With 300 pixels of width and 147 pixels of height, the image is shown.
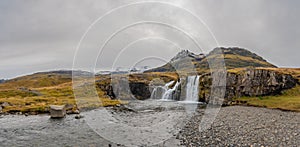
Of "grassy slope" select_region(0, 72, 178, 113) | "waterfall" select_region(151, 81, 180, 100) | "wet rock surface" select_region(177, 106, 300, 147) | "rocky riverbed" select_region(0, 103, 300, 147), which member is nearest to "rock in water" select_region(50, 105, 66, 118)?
"rocky riverbed" select_region(0, 103, 300, 147)

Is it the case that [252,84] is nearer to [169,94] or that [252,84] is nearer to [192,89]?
[192,89]

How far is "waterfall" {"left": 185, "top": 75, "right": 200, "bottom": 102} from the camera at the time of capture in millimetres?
56631

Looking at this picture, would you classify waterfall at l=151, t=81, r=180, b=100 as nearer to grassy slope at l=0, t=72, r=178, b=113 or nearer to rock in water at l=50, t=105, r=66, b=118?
grassy slope at l=0, t=72, r=178, b=113

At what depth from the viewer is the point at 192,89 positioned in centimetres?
5822

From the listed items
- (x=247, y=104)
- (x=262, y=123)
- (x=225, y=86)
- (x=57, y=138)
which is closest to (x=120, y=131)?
(x=57, y=138)

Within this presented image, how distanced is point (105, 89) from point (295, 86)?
49.2m

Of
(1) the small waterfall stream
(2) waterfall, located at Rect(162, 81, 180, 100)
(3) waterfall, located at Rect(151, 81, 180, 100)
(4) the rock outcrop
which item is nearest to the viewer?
(4) the rock outcrop

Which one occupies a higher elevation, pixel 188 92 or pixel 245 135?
pixel 188 92

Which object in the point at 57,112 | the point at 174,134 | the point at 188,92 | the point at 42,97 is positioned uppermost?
the point at 188,92

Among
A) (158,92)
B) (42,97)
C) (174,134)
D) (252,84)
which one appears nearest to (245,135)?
(174,134)

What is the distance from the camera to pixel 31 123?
3005 centimetres

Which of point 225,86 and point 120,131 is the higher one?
point 225,86

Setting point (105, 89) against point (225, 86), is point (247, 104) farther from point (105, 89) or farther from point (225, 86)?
point (105, 89)

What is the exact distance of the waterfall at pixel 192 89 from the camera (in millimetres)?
56631
